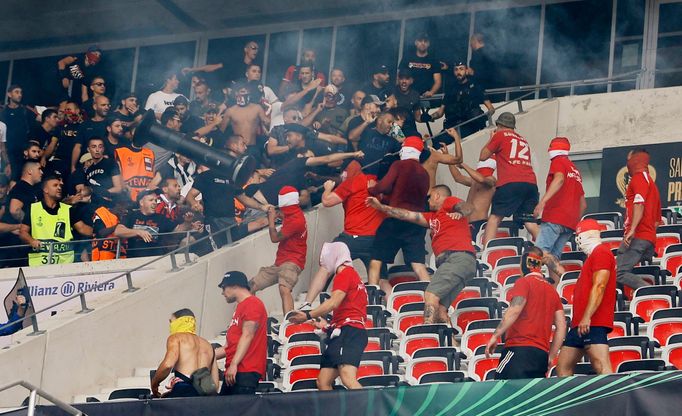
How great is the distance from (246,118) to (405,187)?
409 centimetres

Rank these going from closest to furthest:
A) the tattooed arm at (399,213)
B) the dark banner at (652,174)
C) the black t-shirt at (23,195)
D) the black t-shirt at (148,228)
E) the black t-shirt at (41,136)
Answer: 1. the tattooed arm at (399,213)
2. the black t-shirt at (148,228)
3. the black t-shirt at (23,195)
4. the dark banner at (652,174)
5. the black t-shirt at (41,136)

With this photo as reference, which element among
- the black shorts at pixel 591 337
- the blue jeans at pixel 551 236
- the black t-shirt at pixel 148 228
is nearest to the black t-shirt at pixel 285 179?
the black t-shirt at pixel 148 228

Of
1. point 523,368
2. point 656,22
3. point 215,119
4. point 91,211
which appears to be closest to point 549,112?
point 656,22

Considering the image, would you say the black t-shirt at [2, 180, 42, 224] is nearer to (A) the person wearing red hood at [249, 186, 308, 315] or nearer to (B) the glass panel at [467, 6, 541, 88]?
(A) the person wearing red hood at [249, 186, 308, 315]

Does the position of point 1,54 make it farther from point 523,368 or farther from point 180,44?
point 523,368

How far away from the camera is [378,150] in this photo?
1694 cm

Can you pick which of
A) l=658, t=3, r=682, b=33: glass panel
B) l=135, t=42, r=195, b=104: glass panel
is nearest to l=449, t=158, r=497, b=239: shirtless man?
l=658, t=3, r=682, b=33: glass panel

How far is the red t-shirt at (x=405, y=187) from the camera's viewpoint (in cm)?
1529

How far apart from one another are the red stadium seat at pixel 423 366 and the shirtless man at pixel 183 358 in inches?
68.4

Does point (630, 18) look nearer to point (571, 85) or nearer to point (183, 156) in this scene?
point (571, 85)

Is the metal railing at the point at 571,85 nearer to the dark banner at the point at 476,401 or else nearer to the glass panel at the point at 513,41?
the glass panel at the point at 513,41

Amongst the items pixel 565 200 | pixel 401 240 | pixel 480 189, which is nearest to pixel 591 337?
pixel 565 200

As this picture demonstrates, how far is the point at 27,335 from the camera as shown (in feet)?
48.4

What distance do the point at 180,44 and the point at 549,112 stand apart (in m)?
7.27
